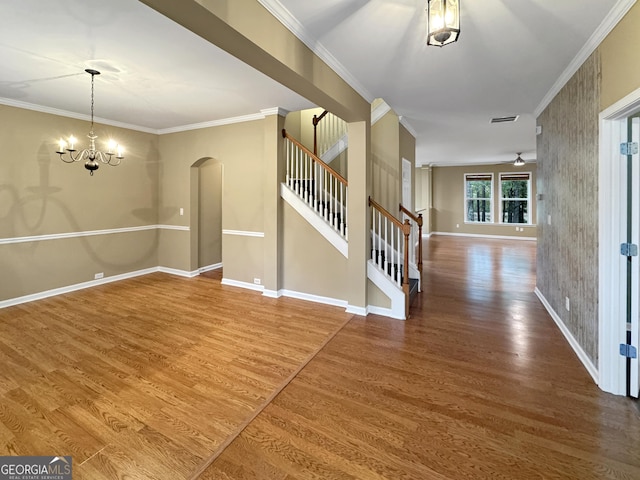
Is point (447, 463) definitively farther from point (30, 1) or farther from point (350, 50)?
point (30, 1)

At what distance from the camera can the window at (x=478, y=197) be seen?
1100 centimetres

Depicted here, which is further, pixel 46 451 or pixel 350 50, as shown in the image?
pixel 350 50

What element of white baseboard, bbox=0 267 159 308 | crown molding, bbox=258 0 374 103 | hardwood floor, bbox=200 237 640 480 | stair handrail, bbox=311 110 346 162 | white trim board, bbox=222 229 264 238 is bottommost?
hardwood floor, bbox=200 237 640 480

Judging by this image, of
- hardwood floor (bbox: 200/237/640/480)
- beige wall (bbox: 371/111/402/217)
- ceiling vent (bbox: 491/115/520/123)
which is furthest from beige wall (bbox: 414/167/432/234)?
hardwood floor (bbox: 200/237/640/480)

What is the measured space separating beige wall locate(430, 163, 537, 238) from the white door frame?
9495mm

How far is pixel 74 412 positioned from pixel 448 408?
2488 millimetres

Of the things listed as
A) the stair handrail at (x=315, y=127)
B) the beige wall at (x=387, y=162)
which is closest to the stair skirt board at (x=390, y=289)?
the beige wall at (x=387, y=162)

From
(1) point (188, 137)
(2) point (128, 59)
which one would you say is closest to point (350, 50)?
(2) point (128, 59)

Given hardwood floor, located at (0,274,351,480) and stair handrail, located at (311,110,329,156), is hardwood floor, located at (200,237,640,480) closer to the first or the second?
hardwood floor, located at (0,274,351,480)

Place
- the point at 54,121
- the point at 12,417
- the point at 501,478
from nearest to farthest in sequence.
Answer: the point at 501,478 → the point at 12,417 → the point at 54,121

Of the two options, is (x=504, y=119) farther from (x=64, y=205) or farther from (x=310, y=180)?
(x=64, y=205)

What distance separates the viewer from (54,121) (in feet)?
14.8

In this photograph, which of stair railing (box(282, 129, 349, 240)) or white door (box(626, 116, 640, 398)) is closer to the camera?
white door (box(626, 116, 640, 398))

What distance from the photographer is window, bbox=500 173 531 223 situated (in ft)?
34.4
